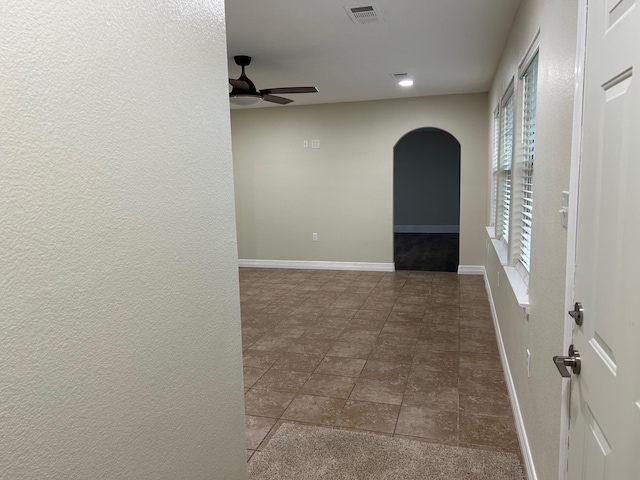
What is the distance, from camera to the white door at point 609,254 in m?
0.91

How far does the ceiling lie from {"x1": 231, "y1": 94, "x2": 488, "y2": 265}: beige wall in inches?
33.7

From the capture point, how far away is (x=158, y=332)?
1146 mm

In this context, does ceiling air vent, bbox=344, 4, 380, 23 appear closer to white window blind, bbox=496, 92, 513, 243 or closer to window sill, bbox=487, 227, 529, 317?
white window blind, bbox=496, 92, 513, 243

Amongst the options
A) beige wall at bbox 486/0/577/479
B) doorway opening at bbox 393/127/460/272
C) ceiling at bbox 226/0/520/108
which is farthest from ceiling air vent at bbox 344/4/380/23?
doorway opening at bbox 393/127/460/272

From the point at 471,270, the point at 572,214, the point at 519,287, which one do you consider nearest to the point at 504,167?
the point at 519,287

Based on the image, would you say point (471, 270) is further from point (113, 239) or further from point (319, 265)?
point (113, 239)

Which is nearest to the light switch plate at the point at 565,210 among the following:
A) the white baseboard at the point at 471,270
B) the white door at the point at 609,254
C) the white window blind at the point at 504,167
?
the white door at the point at 609,254

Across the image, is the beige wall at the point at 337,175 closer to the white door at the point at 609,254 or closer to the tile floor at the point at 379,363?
the tile floor at the point at 379,363

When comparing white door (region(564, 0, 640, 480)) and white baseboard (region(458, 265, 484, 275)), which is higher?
white door (region(564, 0, 640, 480))

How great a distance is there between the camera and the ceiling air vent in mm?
3184

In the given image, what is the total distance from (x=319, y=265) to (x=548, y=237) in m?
5.72

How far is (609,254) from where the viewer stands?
3.45 ft

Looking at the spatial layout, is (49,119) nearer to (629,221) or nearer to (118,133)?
(118,133)

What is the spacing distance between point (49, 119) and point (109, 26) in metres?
0.27
